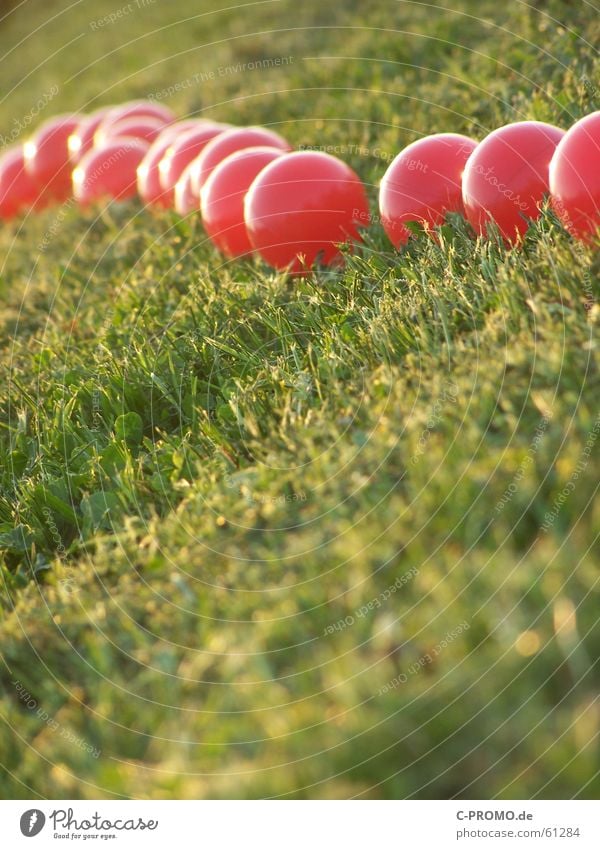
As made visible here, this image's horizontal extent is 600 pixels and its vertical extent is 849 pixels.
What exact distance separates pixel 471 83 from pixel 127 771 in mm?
4523

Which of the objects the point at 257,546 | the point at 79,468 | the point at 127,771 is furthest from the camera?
the point at 79,468

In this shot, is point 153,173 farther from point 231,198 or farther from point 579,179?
point 579,179

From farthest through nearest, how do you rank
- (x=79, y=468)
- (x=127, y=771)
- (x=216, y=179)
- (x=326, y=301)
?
(x=216, y=179), (x=326, y=301), (x=79, y=468), (x=127, y=771)

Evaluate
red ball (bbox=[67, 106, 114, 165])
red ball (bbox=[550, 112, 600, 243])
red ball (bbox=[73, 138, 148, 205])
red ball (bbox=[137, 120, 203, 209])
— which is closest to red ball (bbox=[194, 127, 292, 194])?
red ball (bbox=[137, 120, 203, 209])

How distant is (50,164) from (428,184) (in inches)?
156

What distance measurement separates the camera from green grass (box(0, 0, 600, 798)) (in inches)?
75.6

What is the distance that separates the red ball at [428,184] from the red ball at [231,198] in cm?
82

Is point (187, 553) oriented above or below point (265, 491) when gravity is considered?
below

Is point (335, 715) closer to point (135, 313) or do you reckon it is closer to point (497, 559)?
point (497, 559)

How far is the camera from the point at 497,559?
2.16 metres
